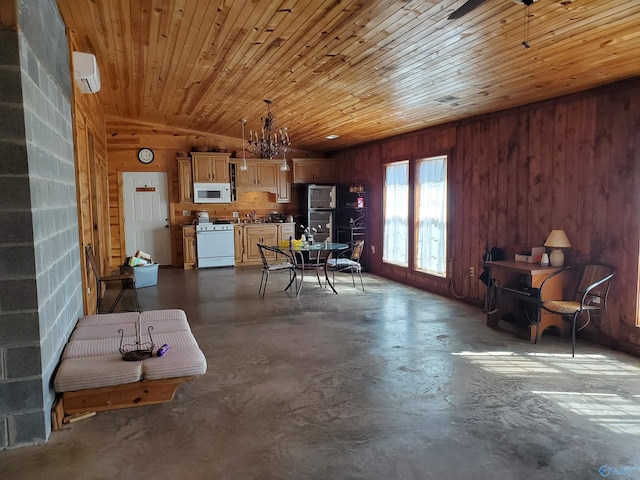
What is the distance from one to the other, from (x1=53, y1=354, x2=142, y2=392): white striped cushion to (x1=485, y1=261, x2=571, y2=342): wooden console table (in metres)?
3.48

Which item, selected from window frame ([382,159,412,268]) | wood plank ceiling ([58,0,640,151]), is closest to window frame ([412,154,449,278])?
window frame ([382,159,412,268])

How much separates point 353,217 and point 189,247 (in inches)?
127

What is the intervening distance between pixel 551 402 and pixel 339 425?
1464mm

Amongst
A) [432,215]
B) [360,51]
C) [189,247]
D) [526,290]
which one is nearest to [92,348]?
[360,51]

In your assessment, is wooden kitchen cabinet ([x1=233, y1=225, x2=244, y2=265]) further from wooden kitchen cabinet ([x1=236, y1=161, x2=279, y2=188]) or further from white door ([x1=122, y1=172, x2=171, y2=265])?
white door ([x1=122, y1=172, x2=171, y2=265])

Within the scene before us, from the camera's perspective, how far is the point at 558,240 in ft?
14.3

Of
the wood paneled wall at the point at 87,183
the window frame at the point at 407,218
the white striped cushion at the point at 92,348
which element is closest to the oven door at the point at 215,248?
the wood paneled wall at the point at 87,183

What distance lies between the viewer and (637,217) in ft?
12.7

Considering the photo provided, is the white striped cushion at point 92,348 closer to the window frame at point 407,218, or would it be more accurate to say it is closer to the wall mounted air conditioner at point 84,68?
the wall mounted air conditioner at point 84,68

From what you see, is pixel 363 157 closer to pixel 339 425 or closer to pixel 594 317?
pixel 594 317

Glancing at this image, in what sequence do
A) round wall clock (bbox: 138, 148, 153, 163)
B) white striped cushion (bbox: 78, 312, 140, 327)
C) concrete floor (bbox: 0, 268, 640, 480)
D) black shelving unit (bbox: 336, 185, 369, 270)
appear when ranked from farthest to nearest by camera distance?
round wall clock (bbox: 138, 148, 153, 163) → black shelving unit (bbox: 336, 185, 369, 270) → white striped cushion (bbox: 78, 312, 140, 327) → concrete floor (bbox: 0, 268, 640, 480)

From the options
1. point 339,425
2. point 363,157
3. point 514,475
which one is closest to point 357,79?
point 339,425

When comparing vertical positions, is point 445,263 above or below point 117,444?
above

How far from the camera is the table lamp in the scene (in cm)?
433
